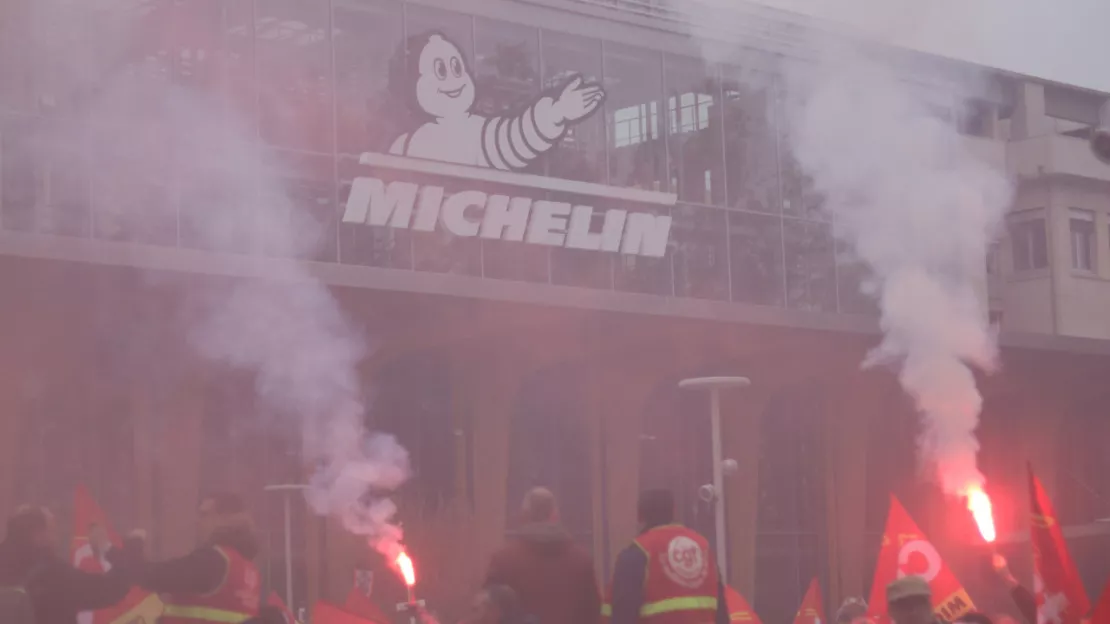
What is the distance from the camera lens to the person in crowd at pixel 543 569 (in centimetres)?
891

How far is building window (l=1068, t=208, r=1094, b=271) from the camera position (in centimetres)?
5000

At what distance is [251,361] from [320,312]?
1.30 m

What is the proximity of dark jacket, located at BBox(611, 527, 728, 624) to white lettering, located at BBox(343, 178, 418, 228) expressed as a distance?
23.6 meters

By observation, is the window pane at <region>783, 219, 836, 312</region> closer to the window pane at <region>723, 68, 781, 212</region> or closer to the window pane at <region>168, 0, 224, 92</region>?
the window pane at <region>723, 68, 781, 212</region>

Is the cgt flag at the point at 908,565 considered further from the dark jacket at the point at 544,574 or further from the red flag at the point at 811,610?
the dark jacket at the point at 544,574

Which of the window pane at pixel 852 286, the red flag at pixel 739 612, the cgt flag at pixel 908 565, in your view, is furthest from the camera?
the window pane at pixel 852 286

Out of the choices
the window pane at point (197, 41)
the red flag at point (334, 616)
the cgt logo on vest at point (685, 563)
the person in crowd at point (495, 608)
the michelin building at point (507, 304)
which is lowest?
the red flag at point (334, 616)

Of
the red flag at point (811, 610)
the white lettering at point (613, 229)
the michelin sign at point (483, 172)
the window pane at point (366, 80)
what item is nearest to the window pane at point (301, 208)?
the michelin sign at point (483, 172)

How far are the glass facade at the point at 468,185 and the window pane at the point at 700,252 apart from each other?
0.04m

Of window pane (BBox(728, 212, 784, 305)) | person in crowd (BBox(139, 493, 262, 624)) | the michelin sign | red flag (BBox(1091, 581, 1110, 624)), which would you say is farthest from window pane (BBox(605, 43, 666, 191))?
person in crowd (BBox(139, 493, 262, 624))

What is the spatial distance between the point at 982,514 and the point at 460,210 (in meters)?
20.2

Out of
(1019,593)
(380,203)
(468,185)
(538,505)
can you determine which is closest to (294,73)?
(380,203)

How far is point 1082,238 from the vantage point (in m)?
50.3

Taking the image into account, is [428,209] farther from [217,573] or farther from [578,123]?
[217,573]
